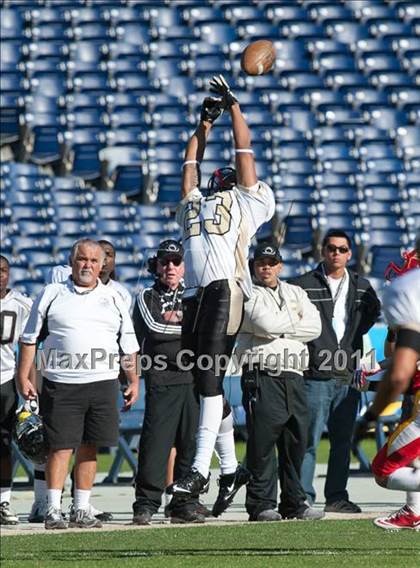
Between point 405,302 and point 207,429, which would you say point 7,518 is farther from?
point 405,302

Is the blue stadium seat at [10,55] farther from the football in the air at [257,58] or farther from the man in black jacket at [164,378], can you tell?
the football in the air at [257,58]

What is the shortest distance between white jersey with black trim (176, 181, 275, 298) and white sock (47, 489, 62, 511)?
84.7 inches

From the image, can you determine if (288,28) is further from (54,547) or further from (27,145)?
(54,547)

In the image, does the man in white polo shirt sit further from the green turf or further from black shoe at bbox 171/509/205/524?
the green turf

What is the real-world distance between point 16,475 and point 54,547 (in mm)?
7409

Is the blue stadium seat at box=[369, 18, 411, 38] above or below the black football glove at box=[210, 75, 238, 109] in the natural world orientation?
above

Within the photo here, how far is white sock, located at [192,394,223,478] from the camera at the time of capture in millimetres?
7234

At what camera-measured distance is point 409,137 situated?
68.9 feet

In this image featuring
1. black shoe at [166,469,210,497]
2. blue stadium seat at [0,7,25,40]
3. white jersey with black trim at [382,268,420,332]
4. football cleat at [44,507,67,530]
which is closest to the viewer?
white jersey with black trim at [382,268,420,332]

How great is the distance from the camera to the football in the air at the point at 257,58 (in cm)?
765

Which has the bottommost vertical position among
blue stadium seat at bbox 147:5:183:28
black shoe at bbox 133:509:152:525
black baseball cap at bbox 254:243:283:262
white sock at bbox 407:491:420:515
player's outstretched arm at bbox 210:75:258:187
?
black shoe at bbox 133:509:152:525

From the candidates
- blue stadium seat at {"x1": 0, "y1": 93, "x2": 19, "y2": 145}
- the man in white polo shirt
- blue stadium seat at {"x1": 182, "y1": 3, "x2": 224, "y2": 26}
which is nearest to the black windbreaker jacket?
the man in white polo shirt

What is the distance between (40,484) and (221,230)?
10.5 ft

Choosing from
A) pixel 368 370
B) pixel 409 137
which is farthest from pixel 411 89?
pixel 368 370
